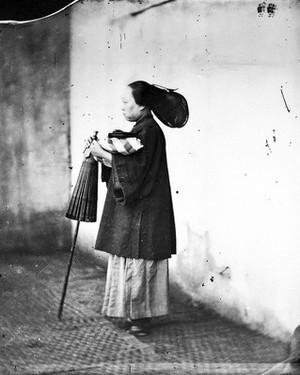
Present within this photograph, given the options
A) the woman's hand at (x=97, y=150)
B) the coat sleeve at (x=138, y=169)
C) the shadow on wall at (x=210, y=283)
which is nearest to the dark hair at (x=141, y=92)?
the coat sleeve at (x=138, y=169)

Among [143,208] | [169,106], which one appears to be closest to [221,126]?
[169,106]

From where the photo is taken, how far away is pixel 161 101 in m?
3.79

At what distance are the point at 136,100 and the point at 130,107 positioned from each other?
1.9 inches

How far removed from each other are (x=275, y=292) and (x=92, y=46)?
5.34 feet

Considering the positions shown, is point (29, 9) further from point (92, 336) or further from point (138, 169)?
point (92, 336)

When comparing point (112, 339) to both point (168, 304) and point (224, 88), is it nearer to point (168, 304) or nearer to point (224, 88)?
point (168, 304)

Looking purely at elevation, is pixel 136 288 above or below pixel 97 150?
below

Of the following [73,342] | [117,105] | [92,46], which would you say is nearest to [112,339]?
[73,342]

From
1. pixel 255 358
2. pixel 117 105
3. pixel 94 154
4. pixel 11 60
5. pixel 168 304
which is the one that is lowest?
pixel 255 358

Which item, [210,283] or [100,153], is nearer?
[100,153]

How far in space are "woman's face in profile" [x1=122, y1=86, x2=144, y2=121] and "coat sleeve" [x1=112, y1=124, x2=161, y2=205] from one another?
10 centimetres

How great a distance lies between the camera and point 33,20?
3779 millimetres

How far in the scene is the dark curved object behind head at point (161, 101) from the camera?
379cm

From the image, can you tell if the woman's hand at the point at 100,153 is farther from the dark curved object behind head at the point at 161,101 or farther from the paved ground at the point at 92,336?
the paved ground at the point at 92,336
